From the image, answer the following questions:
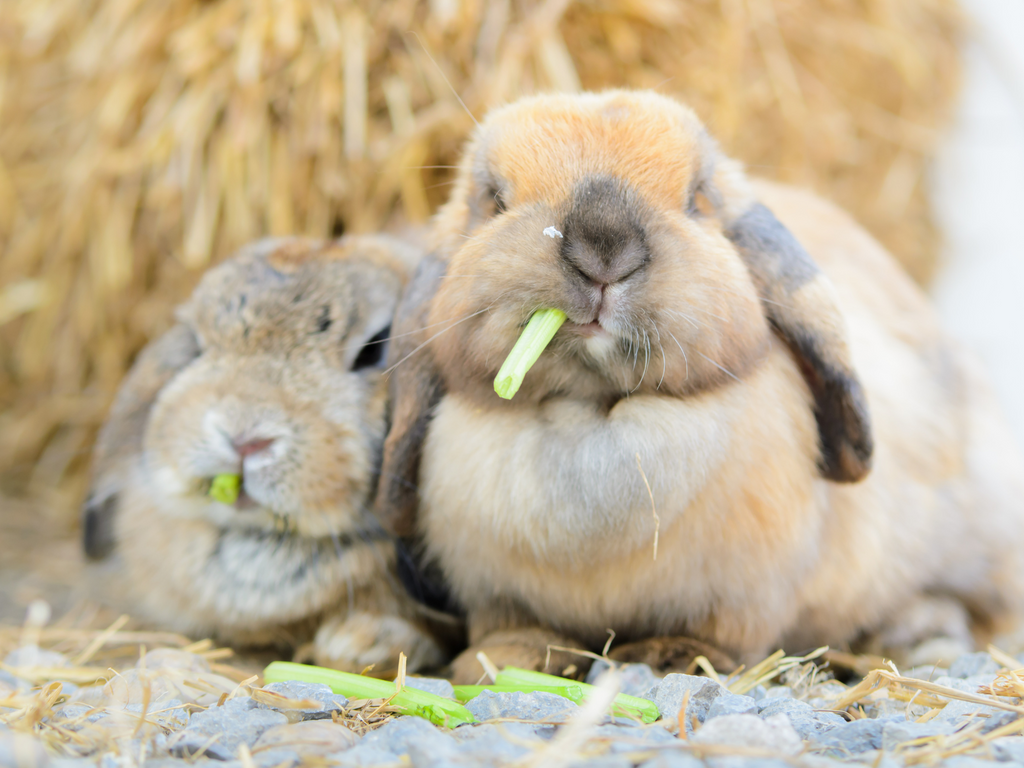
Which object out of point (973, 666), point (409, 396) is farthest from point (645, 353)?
point (973, 666)

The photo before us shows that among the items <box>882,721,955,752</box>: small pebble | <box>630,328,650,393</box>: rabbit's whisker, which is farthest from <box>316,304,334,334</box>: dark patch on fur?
<box>882,721,955,752</box>: small pebble

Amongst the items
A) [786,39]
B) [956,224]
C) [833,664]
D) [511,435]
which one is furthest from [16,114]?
[956,224]

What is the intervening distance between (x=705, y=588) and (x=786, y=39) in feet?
8.95

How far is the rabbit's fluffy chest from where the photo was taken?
80.4 inches

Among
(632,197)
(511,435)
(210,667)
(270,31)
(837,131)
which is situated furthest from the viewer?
(837,131)

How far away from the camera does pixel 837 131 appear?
14.1 feet

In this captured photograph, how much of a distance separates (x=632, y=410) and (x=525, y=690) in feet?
2.13

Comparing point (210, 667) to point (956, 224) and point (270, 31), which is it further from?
point (956, 224)

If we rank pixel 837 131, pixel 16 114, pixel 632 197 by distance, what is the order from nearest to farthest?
pixel 632 197
pixel 16 114
pixel 837 131

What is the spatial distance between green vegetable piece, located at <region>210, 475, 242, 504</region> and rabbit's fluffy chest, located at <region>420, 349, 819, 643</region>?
49 cm

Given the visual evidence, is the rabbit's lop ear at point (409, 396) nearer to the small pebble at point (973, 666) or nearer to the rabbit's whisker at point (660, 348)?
the rabbit's whisker at point (660, 348)

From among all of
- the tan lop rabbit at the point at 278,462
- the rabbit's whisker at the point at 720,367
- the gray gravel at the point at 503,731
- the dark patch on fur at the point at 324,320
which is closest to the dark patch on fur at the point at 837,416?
the rabbit's whisker at the point at 720,367

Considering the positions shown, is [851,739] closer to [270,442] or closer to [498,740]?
[498,740]

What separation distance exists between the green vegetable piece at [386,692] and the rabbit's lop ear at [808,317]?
110 centimetres
